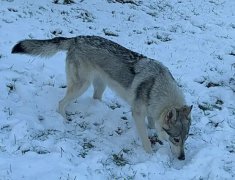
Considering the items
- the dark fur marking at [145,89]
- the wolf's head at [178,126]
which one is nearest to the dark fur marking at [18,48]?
the dark fur marking at [145,89]

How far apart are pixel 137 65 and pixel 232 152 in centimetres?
187

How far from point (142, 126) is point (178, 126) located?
0.71 meters

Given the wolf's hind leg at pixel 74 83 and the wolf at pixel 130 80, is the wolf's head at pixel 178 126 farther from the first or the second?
the wolf's hind leg at pixel 74 83

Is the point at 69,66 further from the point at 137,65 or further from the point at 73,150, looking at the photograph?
the point at 73,150

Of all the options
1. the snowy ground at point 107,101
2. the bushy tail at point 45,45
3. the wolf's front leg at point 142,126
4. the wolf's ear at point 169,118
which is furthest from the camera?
the bushy tail at point 45,45

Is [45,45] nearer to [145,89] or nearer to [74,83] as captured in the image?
[74,83]

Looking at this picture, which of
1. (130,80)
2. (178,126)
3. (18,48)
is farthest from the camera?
(18,48)

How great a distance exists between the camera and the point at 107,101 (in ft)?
24.2

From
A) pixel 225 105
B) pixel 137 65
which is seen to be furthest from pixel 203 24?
pixel 137 65

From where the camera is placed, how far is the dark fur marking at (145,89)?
620cm

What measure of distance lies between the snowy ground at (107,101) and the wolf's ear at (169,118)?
468 millimetres

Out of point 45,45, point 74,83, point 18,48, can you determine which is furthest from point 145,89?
point 18,48

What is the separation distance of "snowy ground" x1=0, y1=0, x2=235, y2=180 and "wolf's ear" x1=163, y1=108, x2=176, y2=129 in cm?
47

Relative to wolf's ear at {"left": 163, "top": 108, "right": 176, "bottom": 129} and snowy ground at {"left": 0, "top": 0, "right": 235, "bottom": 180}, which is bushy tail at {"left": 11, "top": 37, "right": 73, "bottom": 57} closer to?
snowy ground at {"left": 0, "top": 0, "right": 235, "bottom": 180}
